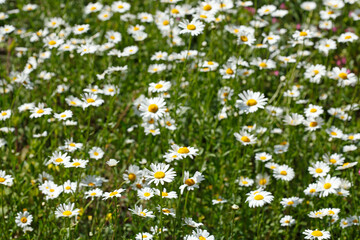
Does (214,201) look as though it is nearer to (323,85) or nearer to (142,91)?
(142,91)

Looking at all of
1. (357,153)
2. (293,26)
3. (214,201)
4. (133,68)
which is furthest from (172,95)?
(293,26)

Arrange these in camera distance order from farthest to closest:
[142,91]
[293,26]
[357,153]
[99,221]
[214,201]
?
[293,26] < [142,91] < [357,153] < [99,221] < [214,201]

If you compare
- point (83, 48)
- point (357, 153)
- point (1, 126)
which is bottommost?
point (357, 153)

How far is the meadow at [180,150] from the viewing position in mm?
2953

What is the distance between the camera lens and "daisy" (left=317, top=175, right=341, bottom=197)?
3.01 metres

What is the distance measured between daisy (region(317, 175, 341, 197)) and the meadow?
0.01 meters

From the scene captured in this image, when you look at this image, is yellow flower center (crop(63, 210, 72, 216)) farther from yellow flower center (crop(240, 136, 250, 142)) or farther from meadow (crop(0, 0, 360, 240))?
yellow flower center (crop(240, 136, 250, 142))

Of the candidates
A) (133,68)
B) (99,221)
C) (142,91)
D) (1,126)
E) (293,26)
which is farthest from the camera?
(293,26)

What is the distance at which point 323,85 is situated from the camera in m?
5.01

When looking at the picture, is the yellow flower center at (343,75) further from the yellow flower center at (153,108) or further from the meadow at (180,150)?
the yellow flower center at (153,108)

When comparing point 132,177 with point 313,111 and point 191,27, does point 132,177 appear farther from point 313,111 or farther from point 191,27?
point 313,111

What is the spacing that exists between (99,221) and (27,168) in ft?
2.69

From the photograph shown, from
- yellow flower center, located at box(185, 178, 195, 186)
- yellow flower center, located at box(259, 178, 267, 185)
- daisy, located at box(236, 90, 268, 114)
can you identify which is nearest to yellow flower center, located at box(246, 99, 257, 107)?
daisy, located at box(236, 90, 268, 114)

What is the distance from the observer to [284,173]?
3379mm
